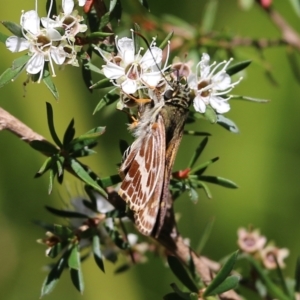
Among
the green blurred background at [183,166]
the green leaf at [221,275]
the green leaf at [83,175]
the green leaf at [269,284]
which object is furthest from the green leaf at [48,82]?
the green blurred background at [183,166]

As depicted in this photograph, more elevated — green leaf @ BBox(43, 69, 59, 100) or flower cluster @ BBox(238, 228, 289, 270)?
green leaf @ BBox(43, 69, 59, 100)

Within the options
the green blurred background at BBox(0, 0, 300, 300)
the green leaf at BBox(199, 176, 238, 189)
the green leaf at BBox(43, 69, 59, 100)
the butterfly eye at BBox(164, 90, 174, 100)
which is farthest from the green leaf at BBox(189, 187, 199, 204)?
the green blurred background at BBox(0, 0, 300, 300)

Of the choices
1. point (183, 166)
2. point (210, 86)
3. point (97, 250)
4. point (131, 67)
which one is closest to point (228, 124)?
point (210, 86)

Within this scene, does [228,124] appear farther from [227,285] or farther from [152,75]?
[227,285]

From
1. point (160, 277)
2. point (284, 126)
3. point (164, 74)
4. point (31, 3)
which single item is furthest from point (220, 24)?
point (164, 74)

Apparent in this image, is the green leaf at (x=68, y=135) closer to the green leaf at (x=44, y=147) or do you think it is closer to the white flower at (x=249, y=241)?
the green leaf at (x=44, y=147)

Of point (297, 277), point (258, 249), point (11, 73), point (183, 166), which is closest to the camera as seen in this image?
point (11, 73)

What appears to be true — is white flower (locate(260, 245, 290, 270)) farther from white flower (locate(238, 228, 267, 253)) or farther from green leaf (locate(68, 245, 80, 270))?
green leaf (locate(68, 245, 80, 270))
